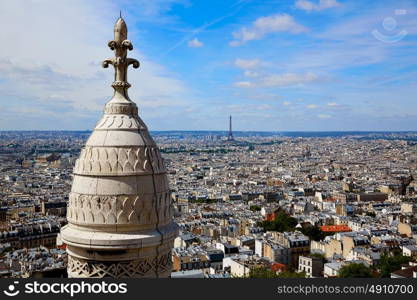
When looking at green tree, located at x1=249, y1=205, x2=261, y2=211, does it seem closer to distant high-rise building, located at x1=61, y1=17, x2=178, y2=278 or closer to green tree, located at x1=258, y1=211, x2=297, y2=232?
green tree, located at x1=258, y1=211, x2=297, y2=232

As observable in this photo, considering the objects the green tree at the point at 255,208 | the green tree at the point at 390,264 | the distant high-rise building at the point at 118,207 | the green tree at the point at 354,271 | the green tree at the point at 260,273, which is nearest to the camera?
the distant high-rise building at the point at 118,207

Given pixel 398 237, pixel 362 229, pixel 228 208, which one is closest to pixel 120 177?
pixel 398 237

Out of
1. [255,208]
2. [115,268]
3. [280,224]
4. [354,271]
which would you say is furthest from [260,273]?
[255,208]

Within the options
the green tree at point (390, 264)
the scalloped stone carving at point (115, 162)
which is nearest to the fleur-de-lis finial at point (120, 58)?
the scalloped stone carving at point (115, 162)

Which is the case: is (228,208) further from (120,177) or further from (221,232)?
(120,177)

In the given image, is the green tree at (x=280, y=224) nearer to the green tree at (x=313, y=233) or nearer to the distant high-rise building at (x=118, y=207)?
the green tree at (x=313, y=233)

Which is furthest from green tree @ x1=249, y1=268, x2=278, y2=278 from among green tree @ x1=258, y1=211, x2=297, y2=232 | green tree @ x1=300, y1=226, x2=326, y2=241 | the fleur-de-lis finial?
the fleur-de-lis finial

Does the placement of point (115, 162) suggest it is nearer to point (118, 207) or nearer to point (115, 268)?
point (118, 207)
